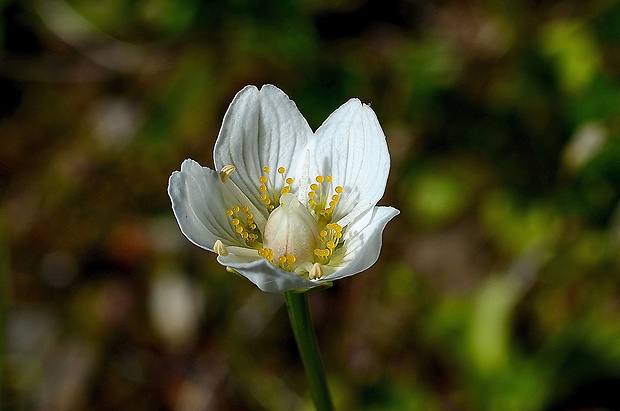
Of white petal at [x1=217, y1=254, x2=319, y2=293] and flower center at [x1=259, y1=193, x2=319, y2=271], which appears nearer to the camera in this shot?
white petal at [x1=217, y1=254, x2=319, y2=293]

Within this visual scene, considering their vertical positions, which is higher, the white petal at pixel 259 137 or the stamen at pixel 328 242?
the white petal at pixel 259 137

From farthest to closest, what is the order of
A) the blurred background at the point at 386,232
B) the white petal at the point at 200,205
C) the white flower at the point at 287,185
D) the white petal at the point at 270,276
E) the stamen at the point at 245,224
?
the blurred background at the point at 386,232 → the stamen at the point at 245,224 → the white flower at the point at 287,185 → the white petal at the point at 200,205 → the white petal at the point at 270,276

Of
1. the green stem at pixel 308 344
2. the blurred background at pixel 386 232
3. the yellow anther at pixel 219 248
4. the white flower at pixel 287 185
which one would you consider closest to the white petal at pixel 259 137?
the white flower at pixel 287 185

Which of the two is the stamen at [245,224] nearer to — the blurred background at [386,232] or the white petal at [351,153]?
the white petal at [351,153]

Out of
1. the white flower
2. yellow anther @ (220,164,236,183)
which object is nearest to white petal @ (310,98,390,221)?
the white flower

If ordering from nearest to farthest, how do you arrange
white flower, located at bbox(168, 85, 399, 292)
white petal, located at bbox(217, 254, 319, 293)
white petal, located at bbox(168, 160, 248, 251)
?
1. white petal, located at bbox(217, 254, 319, 293)
2. white petal, located at bbox(168, 160, 248, 251)
3. white flower, located at bbox(168, 85, 399, 292)

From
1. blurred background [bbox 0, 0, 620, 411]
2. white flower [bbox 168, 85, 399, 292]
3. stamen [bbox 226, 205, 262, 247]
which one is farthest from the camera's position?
blurred background [bbox 0, 0, 620, 411]

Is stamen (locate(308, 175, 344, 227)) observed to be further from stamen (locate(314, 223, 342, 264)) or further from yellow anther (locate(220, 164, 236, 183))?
yellow anther (locate(220, 164, 236, 183))

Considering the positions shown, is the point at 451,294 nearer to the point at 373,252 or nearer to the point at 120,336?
the point at 120,336
